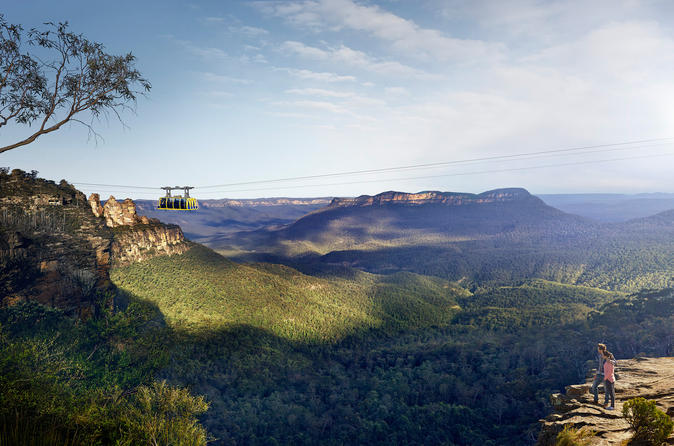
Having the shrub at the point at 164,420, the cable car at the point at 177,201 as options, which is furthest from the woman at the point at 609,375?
the cable car at the point at 177,201

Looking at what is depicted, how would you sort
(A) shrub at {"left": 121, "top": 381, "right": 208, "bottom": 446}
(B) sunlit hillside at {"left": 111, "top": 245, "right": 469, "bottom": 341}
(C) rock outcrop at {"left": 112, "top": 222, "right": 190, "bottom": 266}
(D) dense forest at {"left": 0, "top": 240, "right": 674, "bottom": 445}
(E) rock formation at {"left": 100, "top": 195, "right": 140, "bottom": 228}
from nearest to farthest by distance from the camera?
(A) shrub at {"left": 121, "top": 381, "right": 208, "bottom": 446} < (D) dense forest at {"left": 0, "top": 240, "right": 674, "bottom": 445} < (B) sunlit hillside at {"left": 111, "top": 245, "right": 469, "bottom": 341} < (C) rock outcrop at {"left": 112, "top": 222, "right": 190, "bottom": 266} < (E) rock formation at {"left": 100, "top": 195, "right": 140, "bottom": 228}

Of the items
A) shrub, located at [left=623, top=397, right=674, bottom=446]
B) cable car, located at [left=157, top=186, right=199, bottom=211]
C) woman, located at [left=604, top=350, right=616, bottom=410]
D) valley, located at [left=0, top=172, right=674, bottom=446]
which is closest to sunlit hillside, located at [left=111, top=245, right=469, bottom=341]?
valley, located at [left=0, top=172, right=674, bottom=446]

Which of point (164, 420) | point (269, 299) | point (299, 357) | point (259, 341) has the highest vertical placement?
point (164, 420)

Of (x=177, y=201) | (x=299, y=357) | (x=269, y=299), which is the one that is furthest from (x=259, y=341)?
(x=177, y=201)

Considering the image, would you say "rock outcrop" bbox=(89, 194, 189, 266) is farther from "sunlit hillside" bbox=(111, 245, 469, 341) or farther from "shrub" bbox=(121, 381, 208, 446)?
"shrub" bbox=(121, 381, 208, 446)

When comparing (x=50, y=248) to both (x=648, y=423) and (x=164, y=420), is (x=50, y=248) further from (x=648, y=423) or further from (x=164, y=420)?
(x=648, y=423)

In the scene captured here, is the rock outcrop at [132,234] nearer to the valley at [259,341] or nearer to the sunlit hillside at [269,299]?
the valley at [259,341]

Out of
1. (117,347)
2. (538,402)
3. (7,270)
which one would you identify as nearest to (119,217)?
(117,347)
